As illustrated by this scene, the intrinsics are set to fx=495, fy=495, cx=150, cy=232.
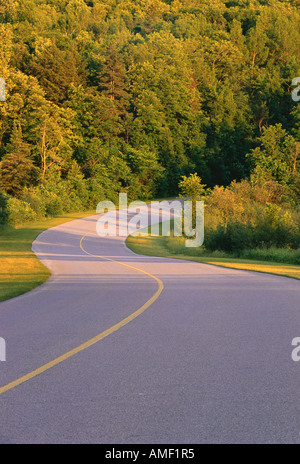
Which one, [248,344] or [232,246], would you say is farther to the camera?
[232,246]

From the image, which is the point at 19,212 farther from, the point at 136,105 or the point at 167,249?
the point at 136,105

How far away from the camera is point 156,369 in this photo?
244 inches

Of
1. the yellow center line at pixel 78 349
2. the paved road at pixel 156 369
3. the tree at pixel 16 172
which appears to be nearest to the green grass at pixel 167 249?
the paved road at pixel 156 369

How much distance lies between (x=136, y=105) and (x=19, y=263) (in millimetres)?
61431

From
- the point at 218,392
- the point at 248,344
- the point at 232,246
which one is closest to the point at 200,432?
the point at 218,392

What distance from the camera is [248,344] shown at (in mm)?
7445

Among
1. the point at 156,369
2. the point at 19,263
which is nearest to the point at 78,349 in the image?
the point at 156,369

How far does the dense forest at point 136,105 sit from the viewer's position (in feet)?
224

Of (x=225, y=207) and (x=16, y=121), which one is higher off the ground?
(x=16, y=121)

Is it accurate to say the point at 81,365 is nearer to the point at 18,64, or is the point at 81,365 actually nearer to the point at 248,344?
the point at 248,344

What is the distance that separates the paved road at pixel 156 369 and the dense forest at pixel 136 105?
4546cm

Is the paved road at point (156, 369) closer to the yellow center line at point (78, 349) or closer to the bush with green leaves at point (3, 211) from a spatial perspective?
the yellow center line at point (78, 349)

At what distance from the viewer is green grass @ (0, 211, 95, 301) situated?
15.3 m

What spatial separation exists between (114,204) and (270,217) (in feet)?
129
